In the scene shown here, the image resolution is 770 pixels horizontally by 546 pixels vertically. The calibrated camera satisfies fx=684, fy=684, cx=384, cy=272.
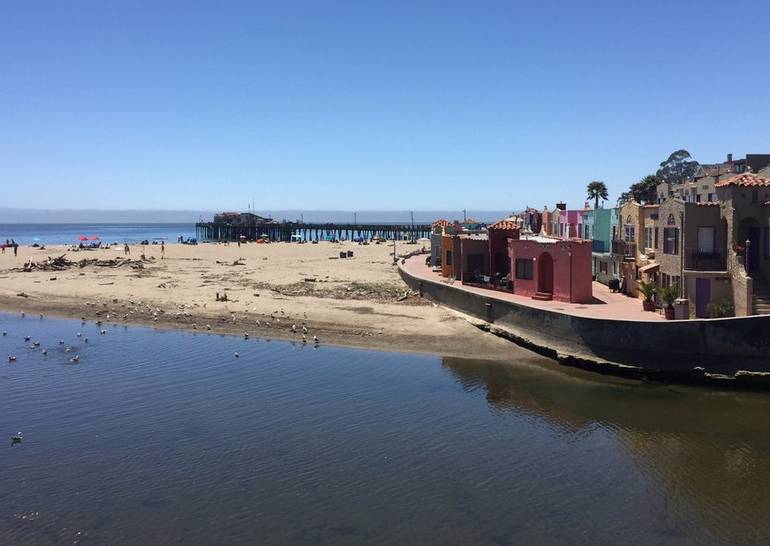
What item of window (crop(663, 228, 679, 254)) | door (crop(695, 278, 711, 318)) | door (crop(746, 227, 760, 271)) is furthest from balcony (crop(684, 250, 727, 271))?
window (crop(663, 228, 679, 254))

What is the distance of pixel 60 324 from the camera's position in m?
35.1

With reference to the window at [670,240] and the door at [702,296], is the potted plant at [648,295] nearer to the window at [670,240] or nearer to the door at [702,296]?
the window at [670,240]

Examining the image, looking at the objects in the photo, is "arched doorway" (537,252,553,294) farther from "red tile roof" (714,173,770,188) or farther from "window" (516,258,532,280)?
"red tile roof" (714,173,770,188)

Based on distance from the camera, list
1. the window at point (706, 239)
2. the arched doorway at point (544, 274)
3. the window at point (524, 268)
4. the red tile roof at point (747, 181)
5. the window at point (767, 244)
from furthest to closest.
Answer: the window at point (524, 268) < the arched doorway at point (544, 274) < the window at point (706, 239) < the red tile roof at point (747, 181) < the window at point (767, 244)

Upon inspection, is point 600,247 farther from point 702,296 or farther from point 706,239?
point 702,296

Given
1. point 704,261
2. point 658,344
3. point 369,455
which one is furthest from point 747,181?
point 369,455

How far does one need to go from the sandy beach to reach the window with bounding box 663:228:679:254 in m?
7.86

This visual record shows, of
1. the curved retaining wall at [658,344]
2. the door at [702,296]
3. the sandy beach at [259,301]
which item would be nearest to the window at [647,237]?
the door at [702,296]

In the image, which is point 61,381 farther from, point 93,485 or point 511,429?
point 511,429

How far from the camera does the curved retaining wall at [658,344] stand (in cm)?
2309

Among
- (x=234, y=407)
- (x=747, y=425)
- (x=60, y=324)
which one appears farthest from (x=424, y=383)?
(x=60, y=324)

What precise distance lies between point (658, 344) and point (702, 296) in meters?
4.03

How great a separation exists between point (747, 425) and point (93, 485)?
693 inches

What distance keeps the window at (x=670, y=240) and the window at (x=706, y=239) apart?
1171 mm
